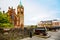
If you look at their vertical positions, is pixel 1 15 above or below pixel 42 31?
above

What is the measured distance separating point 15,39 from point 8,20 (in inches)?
311

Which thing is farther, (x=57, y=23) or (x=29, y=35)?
(x=57, y=23)

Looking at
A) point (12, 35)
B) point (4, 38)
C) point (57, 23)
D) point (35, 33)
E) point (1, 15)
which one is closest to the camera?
point (4, 38)

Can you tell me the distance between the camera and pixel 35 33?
9.11 metres

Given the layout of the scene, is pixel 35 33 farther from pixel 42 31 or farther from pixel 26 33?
pixel 26 33

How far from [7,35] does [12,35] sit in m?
0.35

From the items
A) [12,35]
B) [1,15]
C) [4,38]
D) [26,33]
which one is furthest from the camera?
[1,15]

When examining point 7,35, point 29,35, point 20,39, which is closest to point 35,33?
point 29,35

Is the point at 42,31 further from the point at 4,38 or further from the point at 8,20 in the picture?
the point at 8,20

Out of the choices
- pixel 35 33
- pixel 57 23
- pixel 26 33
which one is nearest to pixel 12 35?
pixel 26 33

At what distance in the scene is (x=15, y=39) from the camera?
6.33m

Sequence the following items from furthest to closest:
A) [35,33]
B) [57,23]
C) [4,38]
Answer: [57,23] → [35,33] → [4,38]

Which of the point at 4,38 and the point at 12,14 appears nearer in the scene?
the point at 4,38

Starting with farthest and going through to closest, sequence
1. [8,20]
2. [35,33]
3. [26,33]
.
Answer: [8,20] → [35,33] → [26,33]
